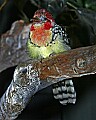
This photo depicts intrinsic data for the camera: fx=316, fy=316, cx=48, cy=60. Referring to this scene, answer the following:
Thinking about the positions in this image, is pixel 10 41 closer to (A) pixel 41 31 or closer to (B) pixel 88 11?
(A) pixel 41 31

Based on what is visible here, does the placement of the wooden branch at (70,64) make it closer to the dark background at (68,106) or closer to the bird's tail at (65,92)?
the bird's tail at (65,92)

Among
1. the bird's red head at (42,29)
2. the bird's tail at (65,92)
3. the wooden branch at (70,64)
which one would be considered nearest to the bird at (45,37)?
the bird's red head at (42,29)

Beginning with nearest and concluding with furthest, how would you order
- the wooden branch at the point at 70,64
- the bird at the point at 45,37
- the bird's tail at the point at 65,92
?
the wooden branch at the point at 70,64
the bird's tail at the point at 65,92
the bird at the point at 45,37

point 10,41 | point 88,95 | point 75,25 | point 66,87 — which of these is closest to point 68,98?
point 66,87

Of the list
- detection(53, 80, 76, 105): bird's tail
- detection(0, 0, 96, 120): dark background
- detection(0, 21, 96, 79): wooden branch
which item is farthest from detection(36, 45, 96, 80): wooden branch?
detection(0, 0, 96, 120): dark background

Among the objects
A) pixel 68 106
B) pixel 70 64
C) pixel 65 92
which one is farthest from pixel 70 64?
pixel 68 106

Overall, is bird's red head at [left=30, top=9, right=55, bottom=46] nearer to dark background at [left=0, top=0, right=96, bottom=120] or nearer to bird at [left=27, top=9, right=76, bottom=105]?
bird at [left=27, top=9, right=76, bottom=105]
